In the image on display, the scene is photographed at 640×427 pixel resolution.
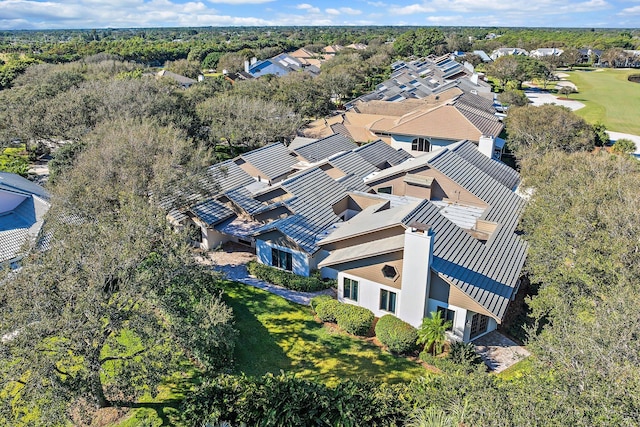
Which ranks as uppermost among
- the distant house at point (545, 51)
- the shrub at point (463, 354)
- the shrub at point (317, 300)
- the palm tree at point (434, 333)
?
the palm tree at point (434, 333)

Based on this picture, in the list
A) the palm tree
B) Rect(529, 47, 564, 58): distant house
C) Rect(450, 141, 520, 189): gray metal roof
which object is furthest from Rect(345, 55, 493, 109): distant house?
Rect(529, 47, 564, 58): distant house

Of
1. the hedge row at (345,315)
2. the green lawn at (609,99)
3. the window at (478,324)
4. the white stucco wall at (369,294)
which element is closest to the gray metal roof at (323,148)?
the white stucco wall at (369,294)

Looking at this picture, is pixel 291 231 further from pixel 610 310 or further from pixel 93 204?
pixel 610 310

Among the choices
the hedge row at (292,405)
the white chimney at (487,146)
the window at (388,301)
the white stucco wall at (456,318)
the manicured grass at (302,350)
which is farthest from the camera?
the white chimney at (487,146)

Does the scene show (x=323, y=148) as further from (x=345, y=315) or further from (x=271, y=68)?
(x=271, y=68)

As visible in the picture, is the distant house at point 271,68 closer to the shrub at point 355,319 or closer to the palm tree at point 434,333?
the shrub at point 355,319

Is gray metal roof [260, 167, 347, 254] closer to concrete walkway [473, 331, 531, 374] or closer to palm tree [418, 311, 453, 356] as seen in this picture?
palm tree [418, 311, 453, 356]
